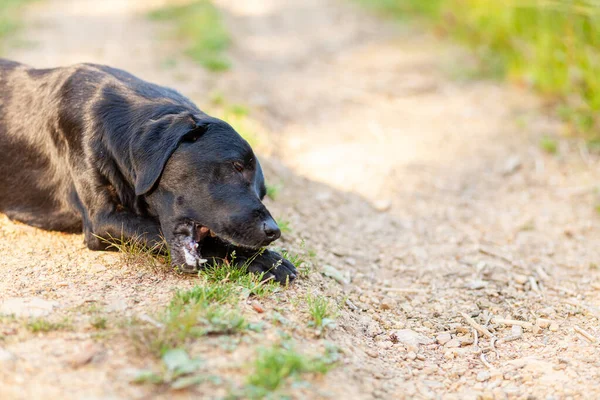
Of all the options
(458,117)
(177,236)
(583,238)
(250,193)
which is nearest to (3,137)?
(177,236)

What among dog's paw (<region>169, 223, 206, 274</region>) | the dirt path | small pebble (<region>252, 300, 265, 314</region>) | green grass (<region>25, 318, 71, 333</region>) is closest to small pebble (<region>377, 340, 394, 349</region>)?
the dirt path

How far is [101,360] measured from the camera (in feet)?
8.66

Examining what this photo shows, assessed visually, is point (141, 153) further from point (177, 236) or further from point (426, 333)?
point (426, 333)

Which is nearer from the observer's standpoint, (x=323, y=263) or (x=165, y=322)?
(x=165, y=322)

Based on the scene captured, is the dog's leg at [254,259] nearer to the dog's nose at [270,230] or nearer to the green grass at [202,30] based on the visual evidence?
the dog's nose at [270,230]

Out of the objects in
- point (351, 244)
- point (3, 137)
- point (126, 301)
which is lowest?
point (351, 244)

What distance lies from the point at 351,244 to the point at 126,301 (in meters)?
1.91

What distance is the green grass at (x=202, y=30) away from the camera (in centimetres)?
734

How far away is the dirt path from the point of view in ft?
9.74

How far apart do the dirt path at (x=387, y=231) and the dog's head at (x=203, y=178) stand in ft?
1.17

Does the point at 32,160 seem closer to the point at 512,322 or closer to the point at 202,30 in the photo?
the point at 512,322

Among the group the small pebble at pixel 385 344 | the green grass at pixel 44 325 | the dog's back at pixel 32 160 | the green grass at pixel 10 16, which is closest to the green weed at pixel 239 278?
the small pebble at pixel 385 344

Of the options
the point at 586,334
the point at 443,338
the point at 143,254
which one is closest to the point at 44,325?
the point at 143,254

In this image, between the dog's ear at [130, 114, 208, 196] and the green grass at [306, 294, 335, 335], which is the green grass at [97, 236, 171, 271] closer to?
the dog's ear at [130, 114, 208, 196]
